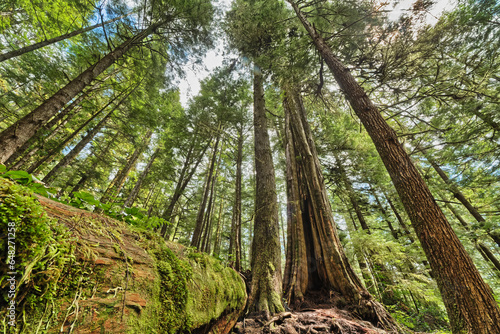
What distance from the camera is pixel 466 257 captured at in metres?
2.45

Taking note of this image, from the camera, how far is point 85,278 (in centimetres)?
105

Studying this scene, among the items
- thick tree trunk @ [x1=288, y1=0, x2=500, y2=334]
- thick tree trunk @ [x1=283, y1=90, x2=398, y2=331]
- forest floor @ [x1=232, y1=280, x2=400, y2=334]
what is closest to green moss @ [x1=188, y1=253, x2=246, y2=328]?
forest floor @ [x1=232, y1=280, x2=400, y2=334]

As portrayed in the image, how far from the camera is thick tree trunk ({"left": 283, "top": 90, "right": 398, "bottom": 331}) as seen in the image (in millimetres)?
3281

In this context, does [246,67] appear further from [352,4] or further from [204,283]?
[204,283]

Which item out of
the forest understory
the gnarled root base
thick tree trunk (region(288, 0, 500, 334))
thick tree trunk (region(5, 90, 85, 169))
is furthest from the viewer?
thick tree trunk (region(5, 90, 85, 169))

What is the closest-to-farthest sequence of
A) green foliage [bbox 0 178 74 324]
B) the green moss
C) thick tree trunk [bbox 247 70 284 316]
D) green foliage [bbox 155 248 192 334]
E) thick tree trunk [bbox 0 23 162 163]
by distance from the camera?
green foliage [bbox 0 178 74 324]
green foliage [bbox 155 248 192 334]
the green moss
thick tree trunk [bbox 247 70 284 316]
thick tree trunk [bbox 0 23 162 163]

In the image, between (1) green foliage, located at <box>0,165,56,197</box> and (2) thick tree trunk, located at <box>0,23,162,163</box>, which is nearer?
(1) green foliage, located at <box>0,165,56,197</box>

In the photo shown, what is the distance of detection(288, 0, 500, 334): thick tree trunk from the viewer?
7.14 ft

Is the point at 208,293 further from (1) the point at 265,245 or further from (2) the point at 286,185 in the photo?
(2) the point at 286,185

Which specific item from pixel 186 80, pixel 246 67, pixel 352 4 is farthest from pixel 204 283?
pixel 246 67

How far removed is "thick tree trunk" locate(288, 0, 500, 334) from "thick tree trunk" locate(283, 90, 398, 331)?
2.87ft

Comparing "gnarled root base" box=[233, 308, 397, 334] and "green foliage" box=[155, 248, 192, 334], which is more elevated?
"green foliage" box=[155, 248, 192, 334]

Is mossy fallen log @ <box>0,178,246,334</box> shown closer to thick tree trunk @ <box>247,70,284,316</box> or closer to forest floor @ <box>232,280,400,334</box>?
forest floor @ <box>232,280,400,334</box>

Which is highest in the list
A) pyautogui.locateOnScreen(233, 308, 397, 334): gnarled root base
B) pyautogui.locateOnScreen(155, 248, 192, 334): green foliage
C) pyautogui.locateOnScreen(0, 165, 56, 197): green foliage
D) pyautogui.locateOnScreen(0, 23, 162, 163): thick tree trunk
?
pyautogui.locateOnScreen(0, 23, 162, 163): thick tree trunk
